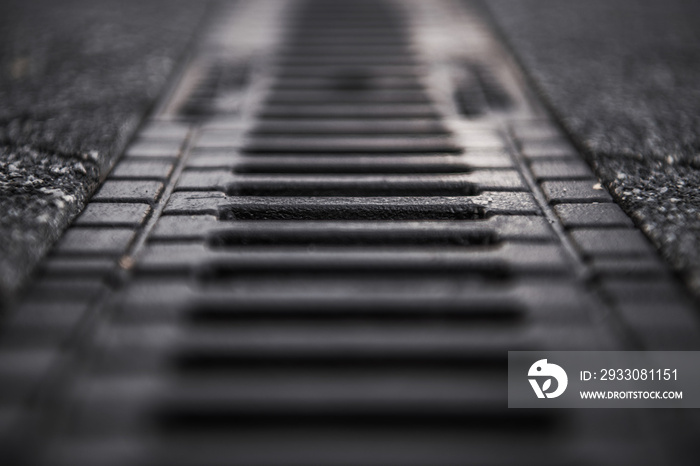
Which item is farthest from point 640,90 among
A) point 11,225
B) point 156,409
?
point 11,225

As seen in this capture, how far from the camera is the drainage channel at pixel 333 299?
686 millimetres

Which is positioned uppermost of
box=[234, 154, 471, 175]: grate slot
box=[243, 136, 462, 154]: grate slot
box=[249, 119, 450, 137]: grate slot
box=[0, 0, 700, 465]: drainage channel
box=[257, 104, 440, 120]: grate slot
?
box=[257, 104, 440, 120]: grate slot

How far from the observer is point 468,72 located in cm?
181

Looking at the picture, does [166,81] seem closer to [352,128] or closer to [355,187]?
[352,128]

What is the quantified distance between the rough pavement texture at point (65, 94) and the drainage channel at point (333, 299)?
0.21 ft

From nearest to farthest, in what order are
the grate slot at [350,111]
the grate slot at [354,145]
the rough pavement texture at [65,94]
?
1. the rough pavement texture at [65,94]
2. the grate slot at [354,145]
3. the grate slot at [350,111]

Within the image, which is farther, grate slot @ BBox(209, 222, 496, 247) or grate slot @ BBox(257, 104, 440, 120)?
grate slot @ BBox(257, 104, 440, 120)

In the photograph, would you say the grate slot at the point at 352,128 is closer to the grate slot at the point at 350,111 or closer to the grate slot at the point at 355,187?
the grate slot at the point at 350,111

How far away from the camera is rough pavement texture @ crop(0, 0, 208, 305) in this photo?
1.02 m

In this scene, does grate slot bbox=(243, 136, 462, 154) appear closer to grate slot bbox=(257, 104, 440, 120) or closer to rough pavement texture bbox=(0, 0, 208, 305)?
grate slot bbox=(257, 104, 440, 120)

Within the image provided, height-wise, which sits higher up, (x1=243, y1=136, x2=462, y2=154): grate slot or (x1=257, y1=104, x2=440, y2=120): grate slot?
(x1=257, y1=104, x2=440, y2=120): grate slot
